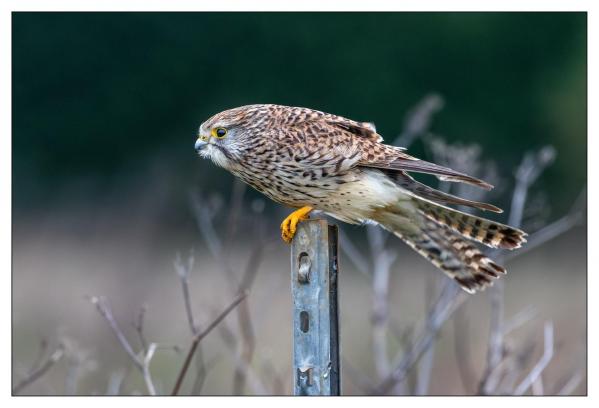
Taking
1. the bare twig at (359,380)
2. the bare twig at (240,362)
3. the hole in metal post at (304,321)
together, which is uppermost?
the hole in metal post at (304,321)

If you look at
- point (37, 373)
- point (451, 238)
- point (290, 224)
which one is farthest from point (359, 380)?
point (37, 373)

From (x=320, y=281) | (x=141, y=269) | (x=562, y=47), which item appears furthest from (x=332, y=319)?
(x=562, y=47)

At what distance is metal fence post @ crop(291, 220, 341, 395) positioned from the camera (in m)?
3.03

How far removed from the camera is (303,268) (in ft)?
10.1

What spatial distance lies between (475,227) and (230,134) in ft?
3.42

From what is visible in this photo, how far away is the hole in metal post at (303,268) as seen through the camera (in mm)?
3064

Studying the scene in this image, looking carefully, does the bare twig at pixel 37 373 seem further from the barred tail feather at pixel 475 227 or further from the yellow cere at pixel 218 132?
the barred tail feather at pixel 475 227

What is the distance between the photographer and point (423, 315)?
5.86 metres

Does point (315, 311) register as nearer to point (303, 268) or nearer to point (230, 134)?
point (303, 268)

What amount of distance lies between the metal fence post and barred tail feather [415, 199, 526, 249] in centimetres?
81

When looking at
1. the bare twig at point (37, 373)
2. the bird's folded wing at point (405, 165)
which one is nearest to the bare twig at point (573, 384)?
the bird's folded wing at point (405, 165)

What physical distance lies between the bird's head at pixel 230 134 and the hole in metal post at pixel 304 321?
90cm

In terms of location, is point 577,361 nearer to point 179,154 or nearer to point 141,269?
point 141,269

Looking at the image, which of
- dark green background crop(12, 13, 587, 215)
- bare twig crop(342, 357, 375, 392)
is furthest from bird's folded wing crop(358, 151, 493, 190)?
dark green background crop(12, 13, 587, 215)
